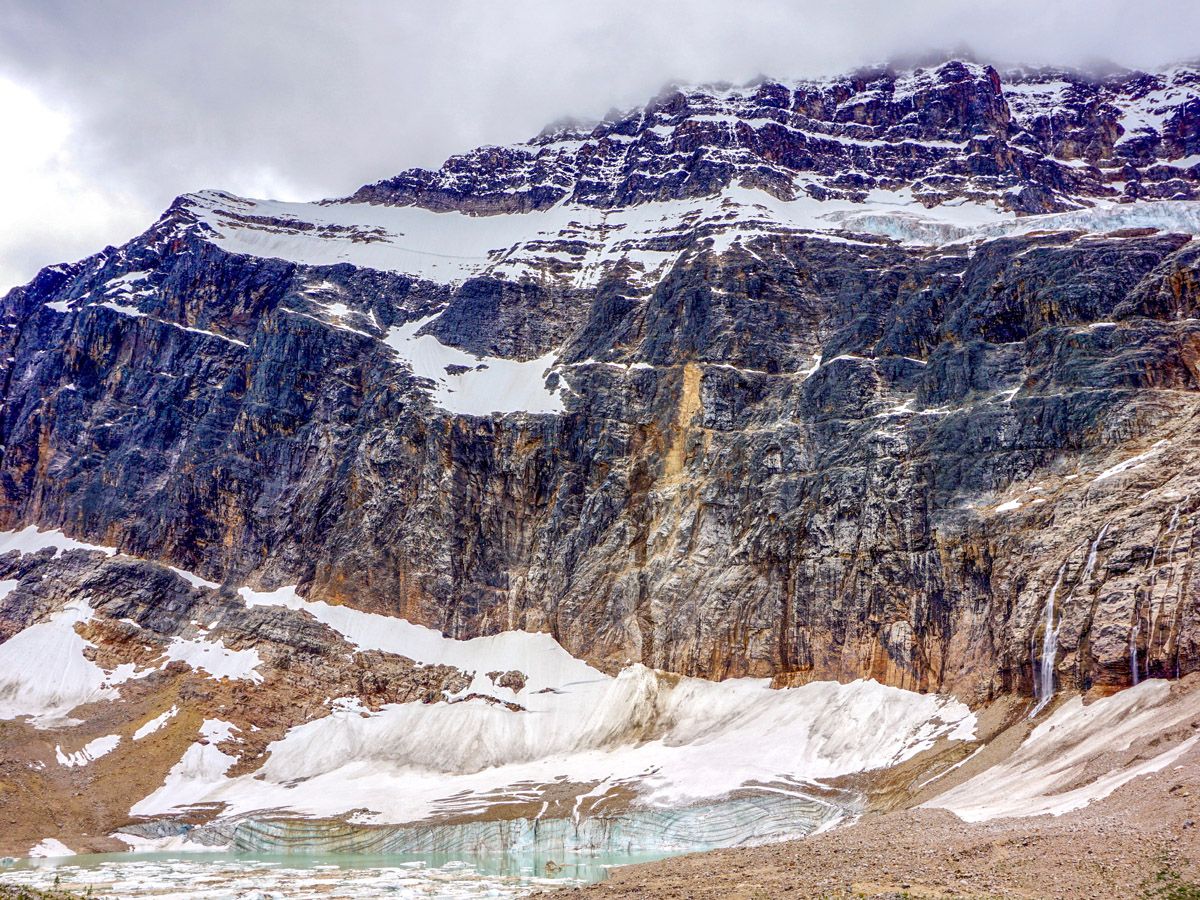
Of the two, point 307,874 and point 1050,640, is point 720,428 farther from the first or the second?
point 307,874

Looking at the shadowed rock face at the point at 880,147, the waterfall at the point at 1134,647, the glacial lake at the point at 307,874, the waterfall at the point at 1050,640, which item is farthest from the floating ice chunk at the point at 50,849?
the shadowed rock face at the point at 880,147

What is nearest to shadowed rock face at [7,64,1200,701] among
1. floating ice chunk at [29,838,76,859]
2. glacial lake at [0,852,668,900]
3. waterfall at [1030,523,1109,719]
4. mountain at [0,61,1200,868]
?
mountain at [0,61,1200,868]

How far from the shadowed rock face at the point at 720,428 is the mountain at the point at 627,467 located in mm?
363

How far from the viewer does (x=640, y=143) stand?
14275 cm

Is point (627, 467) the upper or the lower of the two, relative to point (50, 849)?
upper

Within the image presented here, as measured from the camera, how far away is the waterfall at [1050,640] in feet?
171

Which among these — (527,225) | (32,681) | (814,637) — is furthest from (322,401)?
(814,637)

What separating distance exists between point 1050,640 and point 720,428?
121ft

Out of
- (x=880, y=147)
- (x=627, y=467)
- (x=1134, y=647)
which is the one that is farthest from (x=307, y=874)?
(x=880, y=147)

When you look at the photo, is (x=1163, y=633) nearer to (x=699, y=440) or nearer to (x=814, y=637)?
(x=814, y=637)

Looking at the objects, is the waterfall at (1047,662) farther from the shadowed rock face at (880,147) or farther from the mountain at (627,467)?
the shadowed rock face at (880,147)

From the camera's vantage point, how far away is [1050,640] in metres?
53.5

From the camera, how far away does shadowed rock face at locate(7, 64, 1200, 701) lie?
62312 millimetres

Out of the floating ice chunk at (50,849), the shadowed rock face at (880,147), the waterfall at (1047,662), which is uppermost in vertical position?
the shadowed rock face at (880,147)
